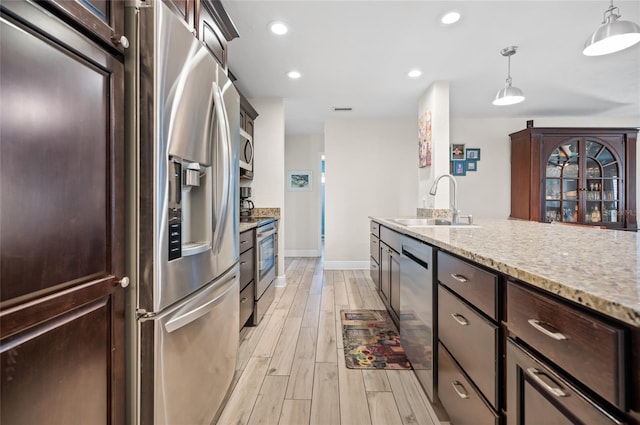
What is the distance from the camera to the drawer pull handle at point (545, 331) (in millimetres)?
632

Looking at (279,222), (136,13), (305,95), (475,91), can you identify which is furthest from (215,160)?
(475,91)

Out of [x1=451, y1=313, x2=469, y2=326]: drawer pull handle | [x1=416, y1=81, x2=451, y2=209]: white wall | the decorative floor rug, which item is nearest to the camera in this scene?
[x1=451, y1=313, x2=469, y2=326]: drawer pull handle

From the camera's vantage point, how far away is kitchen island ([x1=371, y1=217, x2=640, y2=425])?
517 millimetres

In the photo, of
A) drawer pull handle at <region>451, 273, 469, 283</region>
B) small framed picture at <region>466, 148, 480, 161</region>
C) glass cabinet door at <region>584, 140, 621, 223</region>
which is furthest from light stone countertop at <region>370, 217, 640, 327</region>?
glass cabinet door at <region>584, 140, 621, 223</region>

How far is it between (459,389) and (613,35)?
2126mm

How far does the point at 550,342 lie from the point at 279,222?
330 cm

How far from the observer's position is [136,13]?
898mm

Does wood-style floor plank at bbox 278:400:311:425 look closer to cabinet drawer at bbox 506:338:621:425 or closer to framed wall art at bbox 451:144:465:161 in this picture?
cabinet drawer at bbox 506:338:621:425

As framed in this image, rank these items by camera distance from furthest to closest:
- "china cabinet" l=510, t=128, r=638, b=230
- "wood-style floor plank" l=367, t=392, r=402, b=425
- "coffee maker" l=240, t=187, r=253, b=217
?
"china cabinet" l=510, t=128, r=638, b=230 → "coffee maker" l=240, t=187, r=253, b=217 → "wood-style floor plank" l=367, t=392, r=402, b=425

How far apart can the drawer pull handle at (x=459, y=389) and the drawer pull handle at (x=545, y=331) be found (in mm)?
560

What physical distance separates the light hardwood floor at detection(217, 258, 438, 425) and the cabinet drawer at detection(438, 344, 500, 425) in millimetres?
236

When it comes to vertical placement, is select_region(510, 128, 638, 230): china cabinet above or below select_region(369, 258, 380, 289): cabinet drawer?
above

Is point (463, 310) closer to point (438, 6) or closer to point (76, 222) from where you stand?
point (76, 222)

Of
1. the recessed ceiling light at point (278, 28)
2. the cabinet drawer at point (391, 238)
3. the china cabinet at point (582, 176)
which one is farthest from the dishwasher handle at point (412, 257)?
the china cabinet at point (582, 176)
